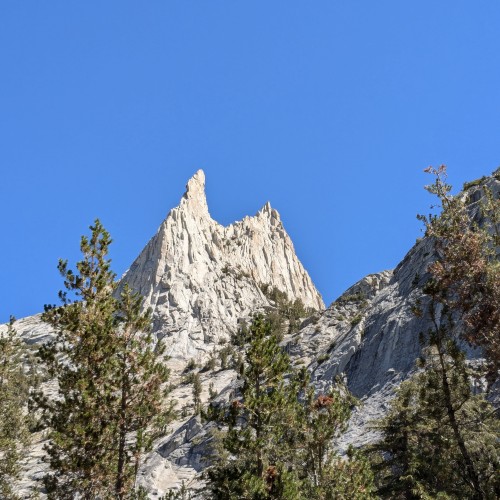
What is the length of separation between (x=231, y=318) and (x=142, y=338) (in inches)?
3206

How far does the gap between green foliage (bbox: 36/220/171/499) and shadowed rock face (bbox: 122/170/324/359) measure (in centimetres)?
6683

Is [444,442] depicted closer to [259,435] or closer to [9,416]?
[259,435]

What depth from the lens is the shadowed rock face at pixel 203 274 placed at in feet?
315

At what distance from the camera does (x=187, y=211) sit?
122 meters

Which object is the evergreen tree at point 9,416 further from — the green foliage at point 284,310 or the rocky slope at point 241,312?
the green foliage at point 284,310

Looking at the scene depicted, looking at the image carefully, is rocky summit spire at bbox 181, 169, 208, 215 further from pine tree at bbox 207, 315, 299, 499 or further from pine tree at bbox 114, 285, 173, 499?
pine tree at bbox 207, 315, 299, 499

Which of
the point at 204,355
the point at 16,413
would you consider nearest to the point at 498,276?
the point at 16,413

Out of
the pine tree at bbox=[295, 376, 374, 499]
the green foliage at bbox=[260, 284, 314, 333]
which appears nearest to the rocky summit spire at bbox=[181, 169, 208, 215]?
the green foliage at bbox=[260, 284, 314, 333]

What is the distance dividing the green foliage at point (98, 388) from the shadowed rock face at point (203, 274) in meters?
66.8

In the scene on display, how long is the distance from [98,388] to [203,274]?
90.8m

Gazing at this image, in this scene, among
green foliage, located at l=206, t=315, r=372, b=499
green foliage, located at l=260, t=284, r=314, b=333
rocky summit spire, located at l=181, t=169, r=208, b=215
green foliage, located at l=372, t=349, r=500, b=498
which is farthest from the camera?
rocky summit spire, located at l=181, t=169, r=208, b=215

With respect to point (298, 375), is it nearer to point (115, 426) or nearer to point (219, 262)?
point (115, 426)

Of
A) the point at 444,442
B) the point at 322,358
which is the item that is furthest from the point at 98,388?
the point at 322,358

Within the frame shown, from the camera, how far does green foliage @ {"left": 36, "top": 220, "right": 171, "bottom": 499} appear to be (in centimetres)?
1691
